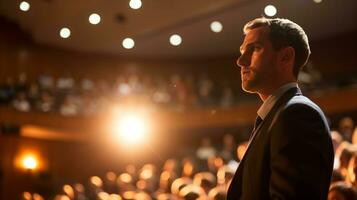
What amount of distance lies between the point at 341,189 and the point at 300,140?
3.21ft

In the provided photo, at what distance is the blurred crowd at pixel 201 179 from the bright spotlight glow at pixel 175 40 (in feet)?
7.01

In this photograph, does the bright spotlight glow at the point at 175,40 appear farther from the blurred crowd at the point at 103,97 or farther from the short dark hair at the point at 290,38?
the short dark hair at the point at 290,38

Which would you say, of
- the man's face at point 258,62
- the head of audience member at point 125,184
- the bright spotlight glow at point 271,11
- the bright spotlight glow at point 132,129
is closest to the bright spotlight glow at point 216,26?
the bright spotlight glow at point 132,129

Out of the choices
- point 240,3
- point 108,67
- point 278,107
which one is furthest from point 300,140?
point 108,67

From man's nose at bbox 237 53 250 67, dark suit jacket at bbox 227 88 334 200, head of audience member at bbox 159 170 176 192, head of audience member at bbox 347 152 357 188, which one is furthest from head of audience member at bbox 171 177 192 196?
dark suit jacket at bbox 227 88 334 200

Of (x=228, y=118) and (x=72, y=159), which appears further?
(x=72, y=159)

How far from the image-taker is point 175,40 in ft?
33.5

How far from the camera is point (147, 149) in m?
9.38

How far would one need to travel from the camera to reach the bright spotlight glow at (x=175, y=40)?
31.2ft

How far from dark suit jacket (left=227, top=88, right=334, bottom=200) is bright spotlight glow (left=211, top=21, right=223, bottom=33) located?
7.23 metres

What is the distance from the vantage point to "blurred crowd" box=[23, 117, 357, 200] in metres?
2.67

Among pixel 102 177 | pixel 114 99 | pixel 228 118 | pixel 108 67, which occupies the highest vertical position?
pixel 108 67

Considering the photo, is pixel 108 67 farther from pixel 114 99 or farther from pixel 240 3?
pixel 240 3

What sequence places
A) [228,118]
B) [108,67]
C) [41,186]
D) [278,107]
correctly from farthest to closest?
[108,67] → [41,186] → [228,118] → [278,107]
